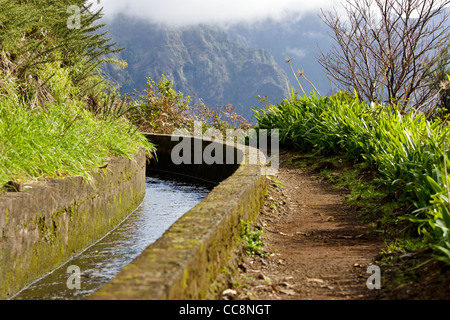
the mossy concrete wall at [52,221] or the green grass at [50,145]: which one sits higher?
the green grass at [50,145]

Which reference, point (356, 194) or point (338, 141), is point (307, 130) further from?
point (356, 194)

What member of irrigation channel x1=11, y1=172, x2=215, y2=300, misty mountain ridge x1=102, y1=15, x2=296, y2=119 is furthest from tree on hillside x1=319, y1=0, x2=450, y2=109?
misty mountain ridge x1=102, y1=15, x2=296, y2=119

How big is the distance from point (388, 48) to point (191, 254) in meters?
10.8

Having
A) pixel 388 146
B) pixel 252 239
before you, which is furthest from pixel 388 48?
pixel 252 239

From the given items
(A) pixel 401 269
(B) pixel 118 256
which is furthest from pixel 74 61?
(A) pixel 401 269

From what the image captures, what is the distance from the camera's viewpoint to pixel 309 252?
4.64 meters

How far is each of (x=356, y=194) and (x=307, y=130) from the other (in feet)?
11.9

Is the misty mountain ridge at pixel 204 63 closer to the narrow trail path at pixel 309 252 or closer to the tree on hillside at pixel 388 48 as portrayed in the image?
the tree on hillside at pixel 388 48

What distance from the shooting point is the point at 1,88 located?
7703mm

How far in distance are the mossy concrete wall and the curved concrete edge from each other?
1.57 m

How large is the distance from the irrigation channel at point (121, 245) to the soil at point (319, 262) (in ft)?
4.86

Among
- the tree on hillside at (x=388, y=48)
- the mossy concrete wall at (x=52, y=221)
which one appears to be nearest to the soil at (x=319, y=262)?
the mossy concrete wall at (x=52, y=221)

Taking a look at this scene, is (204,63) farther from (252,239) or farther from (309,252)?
(309,252)

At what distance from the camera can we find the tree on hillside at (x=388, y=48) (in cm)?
1203
